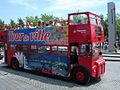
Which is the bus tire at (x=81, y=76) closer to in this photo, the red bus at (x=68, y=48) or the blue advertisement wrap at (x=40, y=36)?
the red bus at (x=68, y=48)

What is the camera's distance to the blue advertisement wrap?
1479 cm

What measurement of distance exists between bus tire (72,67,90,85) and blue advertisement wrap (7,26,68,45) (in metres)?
1.62

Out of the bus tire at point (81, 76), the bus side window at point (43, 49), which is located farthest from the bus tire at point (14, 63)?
the bus tire at point (81, 76)

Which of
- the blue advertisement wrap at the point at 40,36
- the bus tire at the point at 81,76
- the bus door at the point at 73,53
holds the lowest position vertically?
the bus tire at the point at 81,76

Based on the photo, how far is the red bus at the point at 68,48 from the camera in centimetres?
1344

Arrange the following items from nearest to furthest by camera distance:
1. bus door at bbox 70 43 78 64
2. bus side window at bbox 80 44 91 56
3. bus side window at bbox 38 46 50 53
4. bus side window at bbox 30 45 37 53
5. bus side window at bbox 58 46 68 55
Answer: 1. bus side window at bbox 80 44 91 56
2. bus door at bbox 70 43 78 64
3. bus side window at bbox 58 46 68 55
4. bus side window at bbox 38 46 50 53
5. bus side window at bbox 30 45 37 53

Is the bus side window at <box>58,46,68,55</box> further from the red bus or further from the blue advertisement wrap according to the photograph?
the blue advertisement wrap

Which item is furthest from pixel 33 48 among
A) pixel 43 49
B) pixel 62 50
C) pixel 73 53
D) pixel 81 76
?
pixel 81 76

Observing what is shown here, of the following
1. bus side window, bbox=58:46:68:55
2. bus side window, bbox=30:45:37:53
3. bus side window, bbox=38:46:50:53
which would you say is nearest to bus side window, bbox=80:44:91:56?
bus side window, bbox=58:46:68:55

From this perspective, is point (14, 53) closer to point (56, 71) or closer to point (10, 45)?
point (10, 45)

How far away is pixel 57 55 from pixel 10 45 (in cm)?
519

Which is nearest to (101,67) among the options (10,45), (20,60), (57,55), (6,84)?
(57,55)

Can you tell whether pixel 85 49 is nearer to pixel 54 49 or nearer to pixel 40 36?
pixel 54 49

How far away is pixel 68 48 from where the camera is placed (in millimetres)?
14367
